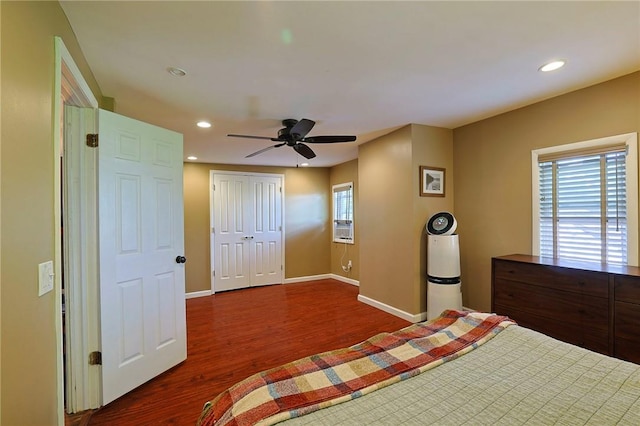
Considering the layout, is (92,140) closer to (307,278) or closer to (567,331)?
(567,331)

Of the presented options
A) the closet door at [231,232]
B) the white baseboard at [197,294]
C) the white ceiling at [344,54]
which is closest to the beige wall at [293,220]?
the white baseboard at [197,294]

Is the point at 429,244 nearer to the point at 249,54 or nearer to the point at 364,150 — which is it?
the point at 364,150

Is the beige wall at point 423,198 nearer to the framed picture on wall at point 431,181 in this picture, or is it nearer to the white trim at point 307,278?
the framed picture on wall at point 431,181

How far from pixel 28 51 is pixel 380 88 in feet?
7.16

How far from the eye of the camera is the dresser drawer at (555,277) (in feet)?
7.11

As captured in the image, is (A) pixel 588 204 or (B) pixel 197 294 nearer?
(A) pixel 588 204

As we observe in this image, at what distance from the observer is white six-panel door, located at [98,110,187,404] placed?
6.92 feet

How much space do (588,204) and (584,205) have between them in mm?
32

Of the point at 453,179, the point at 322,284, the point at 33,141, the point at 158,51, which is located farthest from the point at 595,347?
the point at 322,284

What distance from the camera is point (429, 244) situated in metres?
3.40

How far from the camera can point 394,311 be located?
3.80m

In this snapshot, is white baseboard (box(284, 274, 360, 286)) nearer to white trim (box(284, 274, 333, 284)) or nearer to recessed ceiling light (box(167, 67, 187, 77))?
white trim (box(284, 274, 333, 284))

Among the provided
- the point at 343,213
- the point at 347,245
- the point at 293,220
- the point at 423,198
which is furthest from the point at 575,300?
the point at 293,220

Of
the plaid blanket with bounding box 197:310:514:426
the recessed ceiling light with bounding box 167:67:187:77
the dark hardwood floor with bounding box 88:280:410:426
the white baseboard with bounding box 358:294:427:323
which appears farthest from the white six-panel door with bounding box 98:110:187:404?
the white baseboard with bounding box 358:294:427:323
